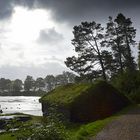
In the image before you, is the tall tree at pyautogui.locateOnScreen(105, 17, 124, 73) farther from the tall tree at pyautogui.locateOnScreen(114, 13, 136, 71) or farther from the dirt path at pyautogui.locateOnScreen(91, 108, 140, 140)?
the dirt path at pyautogui.locateOnScreen(91, 108, 140, 140)

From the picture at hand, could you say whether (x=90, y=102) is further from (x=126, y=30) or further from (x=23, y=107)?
(x=23, y=107)

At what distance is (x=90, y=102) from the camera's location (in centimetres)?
3297

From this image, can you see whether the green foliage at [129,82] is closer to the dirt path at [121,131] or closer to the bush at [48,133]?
the dirt path at [121,131]

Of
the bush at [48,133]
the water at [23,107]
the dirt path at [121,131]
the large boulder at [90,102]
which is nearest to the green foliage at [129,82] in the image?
the large boulder at [90,102]

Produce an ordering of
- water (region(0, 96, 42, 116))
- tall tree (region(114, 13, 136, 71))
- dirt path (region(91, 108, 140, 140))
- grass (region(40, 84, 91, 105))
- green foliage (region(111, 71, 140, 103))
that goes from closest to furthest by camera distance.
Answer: dirt path (region(91, 108, 140, 140)) → grass (region(40, 84, 91, 105)) → green foliage (region(111, 71, 140, 103)) → tall tree (region(114, 13, 136, 71)) → water (region(0, 96, 42, 116))

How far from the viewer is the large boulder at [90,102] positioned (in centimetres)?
3234

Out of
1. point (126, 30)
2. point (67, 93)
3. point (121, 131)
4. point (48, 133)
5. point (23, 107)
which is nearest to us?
point (48, 133)

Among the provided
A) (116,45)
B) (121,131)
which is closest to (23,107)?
(116,45)

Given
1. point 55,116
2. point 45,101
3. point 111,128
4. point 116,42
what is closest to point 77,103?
point 45,101

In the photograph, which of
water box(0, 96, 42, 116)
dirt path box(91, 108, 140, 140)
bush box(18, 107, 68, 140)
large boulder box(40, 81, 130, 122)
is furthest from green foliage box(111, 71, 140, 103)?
bush box(18, 107, 68, 140)

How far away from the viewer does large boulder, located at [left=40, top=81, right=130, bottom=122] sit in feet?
106

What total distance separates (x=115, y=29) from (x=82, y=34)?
26.3 feet

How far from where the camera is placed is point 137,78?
139 ft

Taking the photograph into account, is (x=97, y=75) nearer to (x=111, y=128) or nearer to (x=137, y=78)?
(x=137, y=78)
